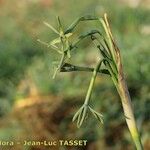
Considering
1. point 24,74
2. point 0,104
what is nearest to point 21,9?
point 24,74

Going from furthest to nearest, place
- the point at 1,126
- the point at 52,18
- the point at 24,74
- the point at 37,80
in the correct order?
the point at 52,18 < the point at 24,74 < the point at 37,80 < the point at 1,126

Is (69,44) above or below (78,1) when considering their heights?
below

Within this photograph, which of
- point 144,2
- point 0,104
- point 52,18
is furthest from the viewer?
point 144,2

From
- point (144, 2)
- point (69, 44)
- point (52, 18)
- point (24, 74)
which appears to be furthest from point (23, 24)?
point (69, 44)

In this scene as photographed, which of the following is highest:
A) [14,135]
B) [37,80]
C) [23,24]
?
[23,24]

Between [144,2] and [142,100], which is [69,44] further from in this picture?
[144,2]

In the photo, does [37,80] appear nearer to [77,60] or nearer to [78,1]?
[77,60]

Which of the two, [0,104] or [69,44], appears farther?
[0,104]
